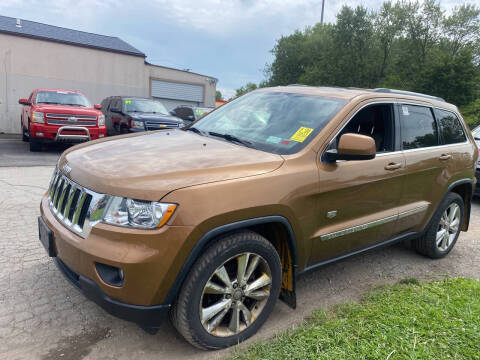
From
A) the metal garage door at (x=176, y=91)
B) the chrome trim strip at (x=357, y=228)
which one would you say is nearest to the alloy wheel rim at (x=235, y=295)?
the chrome trim strip at (x=357, y=228)

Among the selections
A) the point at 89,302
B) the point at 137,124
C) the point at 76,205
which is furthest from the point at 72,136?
the point at 76,205

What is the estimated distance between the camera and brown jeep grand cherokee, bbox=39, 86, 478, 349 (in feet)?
7.20

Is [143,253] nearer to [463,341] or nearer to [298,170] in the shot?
[298,170]

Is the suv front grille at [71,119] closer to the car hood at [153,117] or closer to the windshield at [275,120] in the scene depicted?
the car hood at [153,117]

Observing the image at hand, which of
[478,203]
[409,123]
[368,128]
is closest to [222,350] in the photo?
[368,128]

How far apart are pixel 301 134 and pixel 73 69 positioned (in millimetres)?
19735

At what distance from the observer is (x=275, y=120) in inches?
130

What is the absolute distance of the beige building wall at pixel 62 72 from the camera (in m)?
18.0

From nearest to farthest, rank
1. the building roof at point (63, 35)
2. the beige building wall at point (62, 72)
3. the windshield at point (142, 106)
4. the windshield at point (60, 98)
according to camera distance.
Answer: the windshield at point (60, 98)
the windshield at point (142, 106)
the beige building wall at point (62, 72)
the building roof at point (63, 35)

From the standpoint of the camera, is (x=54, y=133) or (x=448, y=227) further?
(x=54, y=133)

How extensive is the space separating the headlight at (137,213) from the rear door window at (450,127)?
133 inches

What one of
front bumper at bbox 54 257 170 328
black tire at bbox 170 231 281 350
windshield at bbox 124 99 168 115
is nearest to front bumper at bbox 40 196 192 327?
front bumper at bbox 54 257 170 328

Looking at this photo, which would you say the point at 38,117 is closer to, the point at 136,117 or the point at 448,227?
the point at 136,117

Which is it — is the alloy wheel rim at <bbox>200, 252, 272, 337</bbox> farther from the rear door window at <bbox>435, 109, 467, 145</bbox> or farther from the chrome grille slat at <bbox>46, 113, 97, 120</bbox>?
the chrome grille slat at <bbox>46, 113, 97, 120</bbox>
